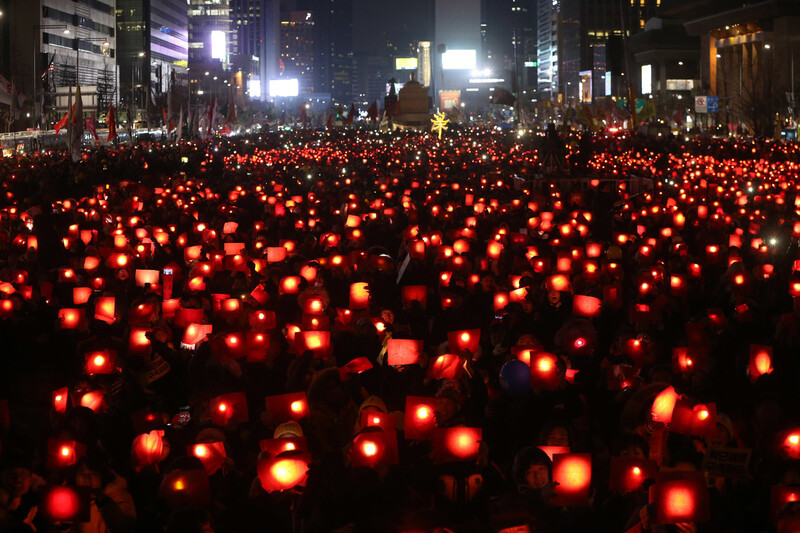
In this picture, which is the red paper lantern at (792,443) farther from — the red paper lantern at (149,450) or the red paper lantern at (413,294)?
the red paper lantern at (413,294)

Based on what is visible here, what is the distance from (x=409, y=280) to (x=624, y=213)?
5.83m

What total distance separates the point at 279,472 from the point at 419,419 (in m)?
1.28

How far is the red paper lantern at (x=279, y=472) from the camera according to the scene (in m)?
6.41

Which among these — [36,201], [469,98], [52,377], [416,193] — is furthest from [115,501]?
[469,98]

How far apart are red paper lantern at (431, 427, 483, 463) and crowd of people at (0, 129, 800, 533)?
2 centimetres

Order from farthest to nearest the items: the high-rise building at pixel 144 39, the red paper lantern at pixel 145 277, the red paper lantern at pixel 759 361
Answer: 1. the high-rise building at pixel 144 39
2. the red paper lantern at pixel 145 277
3. the red paper lantern at pixel 759 361

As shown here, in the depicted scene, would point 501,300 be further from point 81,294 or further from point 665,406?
point 81,294

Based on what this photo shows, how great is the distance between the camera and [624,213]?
18.1m

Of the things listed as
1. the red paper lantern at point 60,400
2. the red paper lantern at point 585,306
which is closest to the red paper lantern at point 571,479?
the red paper lantern at point 60,400

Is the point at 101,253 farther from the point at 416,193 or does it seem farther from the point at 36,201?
the point at 416,193

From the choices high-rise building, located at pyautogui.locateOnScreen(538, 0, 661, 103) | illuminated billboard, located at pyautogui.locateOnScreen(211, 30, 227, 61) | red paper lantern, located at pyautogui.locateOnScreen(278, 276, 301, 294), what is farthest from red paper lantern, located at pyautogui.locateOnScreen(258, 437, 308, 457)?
illuminated billboard, located at pyautogui.locateOnScreen(211, 30, 227, 61)

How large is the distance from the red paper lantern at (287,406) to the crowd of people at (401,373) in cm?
2

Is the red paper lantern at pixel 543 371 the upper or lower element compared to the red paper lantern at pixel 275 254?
lower

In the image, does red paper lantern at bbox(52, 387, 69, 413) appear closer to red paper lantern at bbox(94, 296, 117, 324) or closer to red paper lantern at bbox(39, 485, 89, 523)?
red paper lantern at bbox(39, 485, 89, 523)
